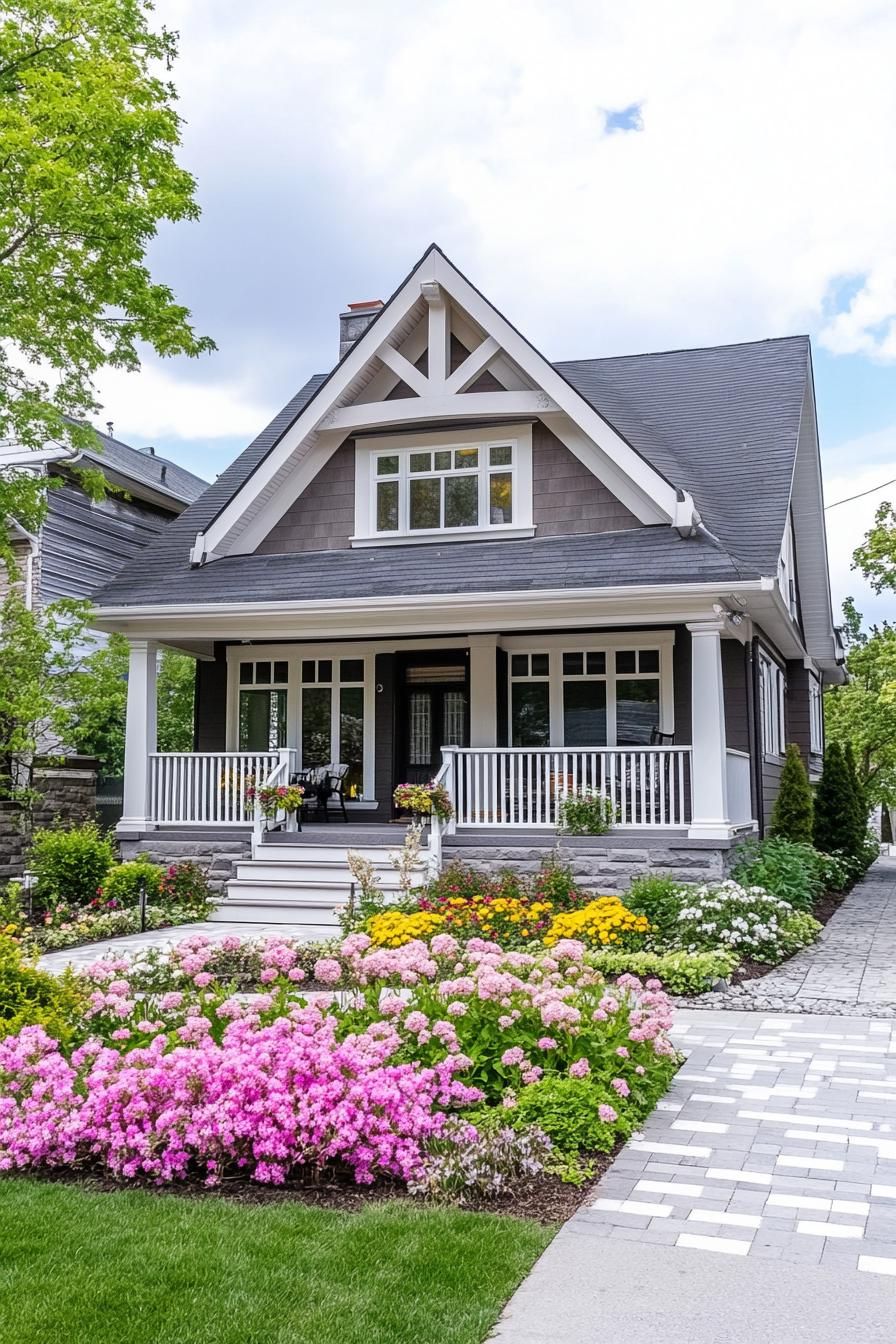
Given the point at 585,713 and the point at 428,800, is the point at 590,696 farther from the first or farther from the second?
the point at 428,800

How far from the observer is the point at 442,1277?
3590mm

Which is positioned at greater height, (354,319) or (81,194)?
(354,319)

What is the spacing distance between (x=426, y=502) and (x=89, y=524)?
7.28 meters

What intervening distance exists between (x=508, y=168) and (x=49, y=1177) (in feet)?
40.2

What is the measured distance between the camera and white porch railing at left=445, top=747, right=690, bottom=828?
1198cm

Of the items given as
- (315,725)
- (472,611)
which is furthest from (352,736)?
(472,611)

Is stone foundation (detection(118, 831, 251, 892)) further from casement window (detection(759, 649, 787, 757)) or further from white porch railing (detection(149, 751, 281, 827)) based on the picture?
casement window (detection(759, 649, 787, 757))

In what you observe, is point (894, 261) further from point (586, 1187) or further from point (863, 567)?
point (586, 1187)

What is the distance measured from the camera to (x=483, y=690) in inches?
558

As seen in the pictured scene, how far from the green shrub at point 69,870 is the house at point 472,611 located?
1.04 m

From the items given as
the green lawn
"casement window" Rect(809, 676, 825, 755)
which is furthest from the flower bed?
"casement window" Rect(809, 676, 825, 755)

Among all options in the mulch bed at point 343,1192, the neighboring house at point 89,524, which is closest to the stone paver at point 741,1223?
the mulch bed at point 343,1192

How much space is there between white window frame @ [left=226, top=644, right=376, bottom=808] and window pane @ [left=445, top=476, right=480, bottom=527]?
222 cm

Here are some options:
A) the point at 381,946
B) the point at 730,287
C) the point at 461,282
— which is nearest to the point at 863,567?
the point at 730,287
